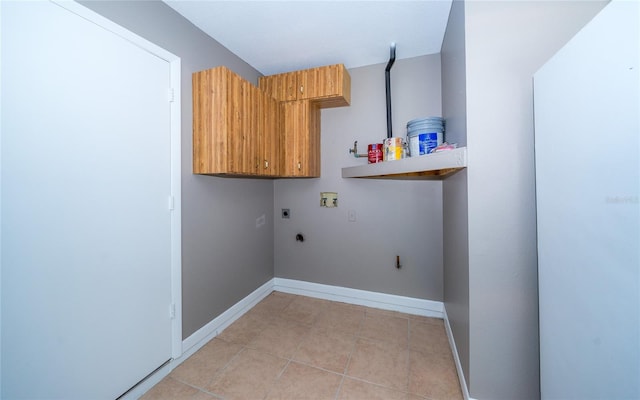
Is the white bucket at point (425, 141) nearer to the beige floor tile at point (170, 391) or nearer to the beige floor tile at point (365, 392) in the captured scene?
the beige floor tile at point (365, 392)

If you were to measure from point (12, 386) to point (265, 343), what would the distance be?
1371mm

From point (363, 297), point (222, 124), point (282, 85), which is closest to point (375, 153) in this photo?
point (282, 85)

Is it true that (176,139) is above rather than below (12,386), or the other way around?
above

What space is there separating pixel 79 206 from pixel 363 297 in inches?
98.0

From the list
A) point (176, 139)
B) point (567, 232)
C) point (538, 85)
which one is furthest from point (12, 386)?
point (538, 85)

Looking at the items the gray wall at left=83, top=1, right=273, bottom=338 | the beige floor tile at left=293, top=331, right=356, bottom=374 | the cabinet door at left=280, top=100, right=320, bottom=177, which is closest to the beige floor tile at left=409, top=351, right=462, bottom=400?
the beige floor tile at left=293, top=331, right=356, bottom=374

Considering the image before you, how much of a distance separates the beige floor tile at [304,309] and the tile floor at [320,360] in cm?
2

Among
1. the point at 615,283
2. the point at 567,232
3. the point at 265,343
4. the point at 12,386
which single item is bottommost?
the point at 265,343

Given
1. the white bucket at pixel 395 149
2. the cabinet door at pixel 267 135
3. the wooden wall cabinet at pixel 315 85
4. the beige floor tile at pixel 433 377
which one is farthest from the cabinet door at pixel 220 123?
the beige floor tile at pixel 433 377

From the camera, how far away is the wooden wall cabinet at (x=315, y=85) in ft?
7.87

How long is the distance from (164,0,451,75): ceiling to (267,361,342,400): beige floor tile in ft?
8.70

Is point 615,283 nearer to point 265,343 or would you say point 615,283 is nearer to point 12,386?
point 265,343

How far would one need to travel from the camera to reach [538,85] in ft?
3.77

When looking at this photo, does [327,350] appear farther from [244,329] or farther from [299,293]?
[299,293]
